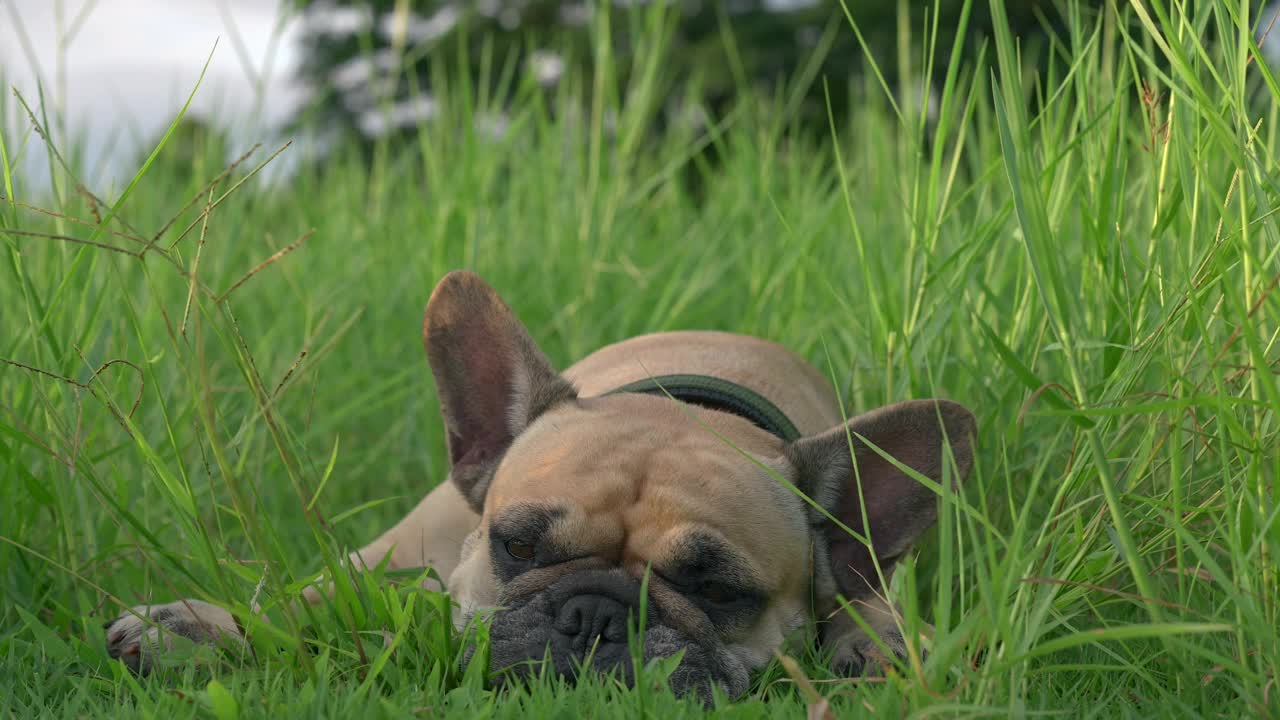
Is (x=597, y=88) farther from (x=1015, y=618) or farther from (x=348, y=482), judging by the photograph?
(x=1015, y=618)

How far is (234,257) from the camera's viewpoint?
205 inches

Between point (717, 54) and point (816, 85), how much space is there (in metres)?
2.40

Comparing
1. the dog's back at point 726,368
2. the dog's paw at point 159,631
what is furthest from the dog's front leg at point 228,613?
the dog's back at point 726,368

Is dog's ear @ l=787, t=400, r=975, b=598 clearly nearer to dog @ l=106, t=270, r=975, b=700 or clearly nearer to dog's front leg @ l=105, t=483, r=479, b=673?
dog @ l=106, t=270, r=975, b=700

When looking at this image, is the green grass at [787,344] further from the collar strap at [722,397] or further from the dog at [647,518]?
the collar strap at [722,397]

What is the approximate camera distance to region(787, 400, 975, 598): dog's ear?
9.70 ft

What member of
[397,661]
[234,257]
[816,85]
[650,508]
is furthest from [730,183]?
[816,85]

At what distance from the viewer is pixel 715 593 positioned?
2854 mm

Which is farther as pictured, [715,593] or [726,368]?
[726,368]

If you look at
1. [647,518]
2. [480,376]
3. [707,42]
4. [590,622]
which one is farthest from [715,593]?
[707,42]

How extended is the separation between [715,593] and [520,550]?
20.9 inches

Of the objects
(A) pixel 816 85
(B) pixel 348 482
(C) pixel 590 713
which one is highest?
(C) pixel 590 713

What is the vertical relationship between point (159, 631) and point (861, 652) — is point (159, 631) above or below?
above

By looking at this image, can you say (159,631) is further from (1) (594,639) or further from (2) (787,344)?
(2) (787,344)
